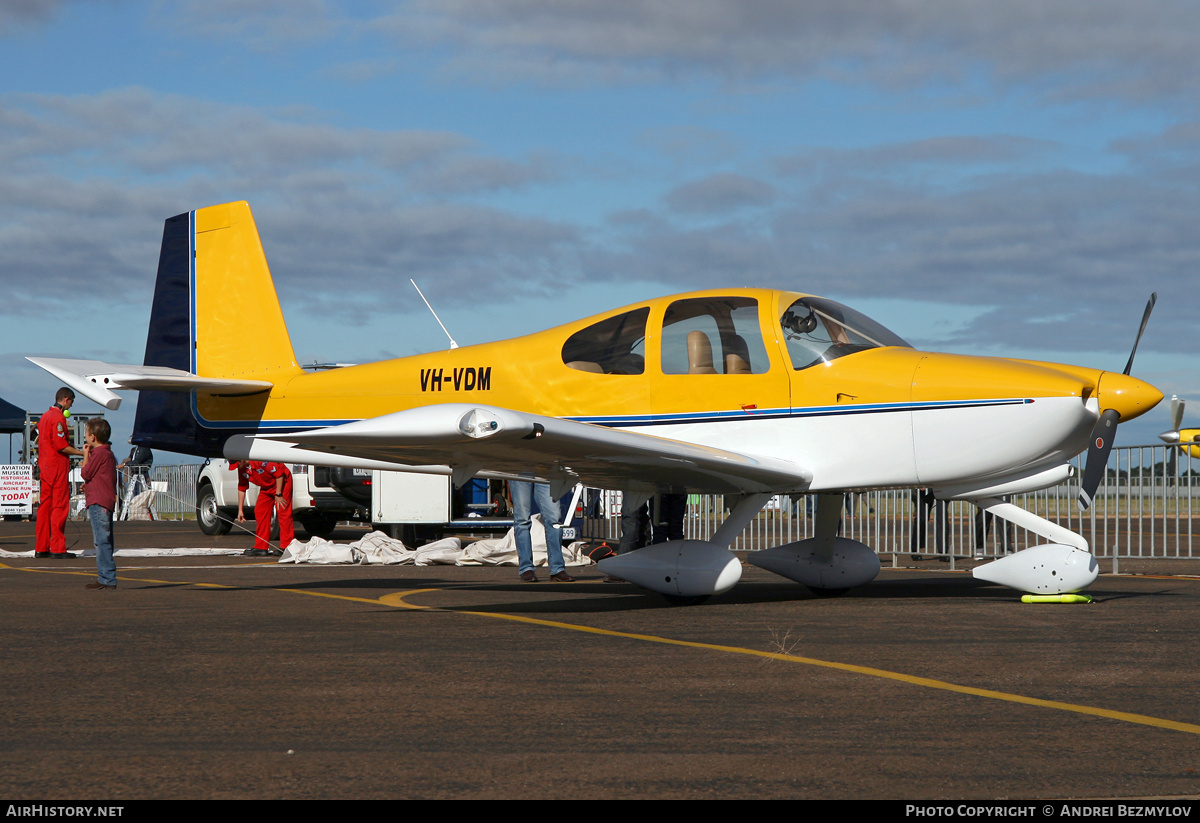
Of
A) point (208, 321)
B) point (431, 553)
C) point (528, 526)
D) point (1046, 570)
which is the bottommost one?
point (431, 553)

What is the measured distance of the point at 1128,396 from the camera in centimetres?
807

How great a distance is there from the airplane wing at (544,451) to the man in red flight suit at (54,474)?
25.6 feet

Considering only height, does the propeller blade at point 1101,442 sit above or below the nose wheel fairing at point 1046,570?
above

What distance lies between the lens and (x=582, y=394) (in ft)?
30.7

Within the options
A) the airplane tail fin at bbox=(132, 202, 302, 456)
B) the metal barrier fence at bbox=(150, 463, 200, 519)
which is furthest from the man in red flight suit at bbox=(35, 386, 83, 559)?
the metal barrier fence at bbox=(150, 463, 200, 519)

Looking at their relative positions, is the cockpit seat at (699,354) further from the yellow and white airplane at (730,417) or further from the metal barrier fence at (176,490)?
the metal barrier fence at (176,490)

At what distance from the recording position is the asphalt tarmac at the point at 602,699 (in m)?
3.43

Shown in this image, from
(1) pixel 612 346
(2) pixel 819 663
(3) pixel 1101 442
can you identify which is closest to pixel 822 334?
(1) pixel 612 346

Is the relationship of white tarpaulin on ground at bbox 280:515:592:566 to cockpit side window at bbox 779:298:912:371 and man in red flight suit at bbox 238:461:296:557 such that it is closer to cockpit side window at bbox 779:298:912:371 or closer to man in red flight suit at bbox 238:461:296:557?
man in red flight suit at bbox 238:461:296:557

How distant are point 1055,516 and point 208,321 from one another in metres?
9.76

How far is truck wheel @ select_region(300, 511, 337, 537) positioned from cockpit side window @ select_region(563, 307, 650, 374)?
1094 cm

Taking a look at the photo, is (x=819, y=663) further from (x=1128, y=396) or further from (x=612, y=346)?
(x=612, y=346)

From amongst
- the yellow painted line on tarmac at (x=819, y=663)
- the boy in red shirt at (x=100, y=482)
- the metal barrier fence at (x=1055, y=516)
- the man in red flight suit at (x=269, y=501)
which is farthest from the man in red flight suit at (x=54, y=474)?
the metal barrier fence at (x=1055, y=516)
